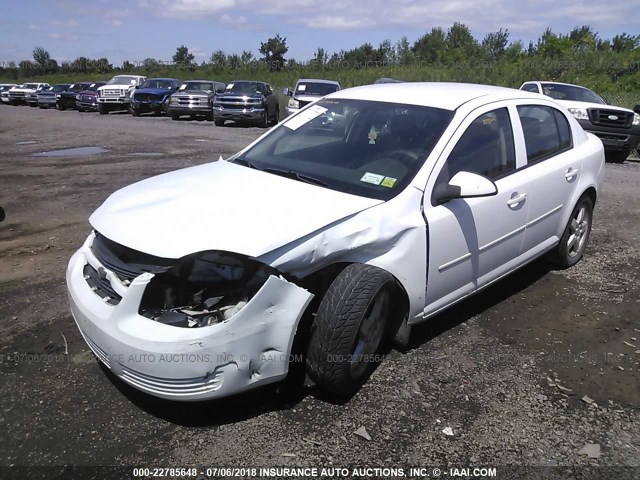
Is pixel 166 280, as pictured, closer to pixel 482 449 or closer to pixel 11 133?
pixel 482 449

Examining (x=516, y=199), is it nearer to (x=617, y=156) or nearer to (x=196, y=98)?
(x=617, y=156)

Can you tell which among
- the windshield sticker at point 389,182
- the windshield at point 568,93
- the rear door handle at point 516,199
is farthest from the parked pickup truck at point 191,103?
the windshield sticker at point 389,182

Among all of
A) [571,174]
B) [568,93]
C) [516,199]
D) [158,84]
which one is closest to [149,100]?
[158,84]

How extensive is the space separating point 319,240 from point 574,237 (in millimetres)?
3286

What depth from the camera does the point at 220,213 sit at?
9.61ft

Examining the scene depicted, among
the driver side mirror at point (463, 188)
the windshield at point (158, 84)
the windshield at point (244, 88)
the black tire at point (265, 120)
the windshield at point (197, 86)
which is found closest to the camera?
the driver side mirror at point (463, 188)

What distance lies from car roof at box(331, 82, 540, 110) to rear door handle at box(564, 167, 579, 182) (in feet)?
2.34

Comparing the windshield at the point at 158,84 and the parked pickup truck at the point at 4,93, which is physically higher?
the windshield at the point at 158,84

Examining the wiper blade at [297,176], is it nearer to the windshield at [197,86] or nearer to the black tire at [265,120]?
the black tire at [265,120]

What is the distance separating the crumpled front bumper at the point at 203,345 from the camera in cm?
255

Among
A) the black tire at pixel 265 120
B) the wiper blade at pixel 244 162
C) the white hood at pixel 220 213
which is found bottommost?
the black tire at pixel 265 120

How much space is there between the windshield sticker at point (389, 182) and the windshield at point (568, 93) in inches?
464

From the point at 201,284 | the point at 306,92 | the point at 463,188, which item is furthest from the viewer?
the point at 306,92

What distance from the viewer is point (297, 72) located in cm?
4944
